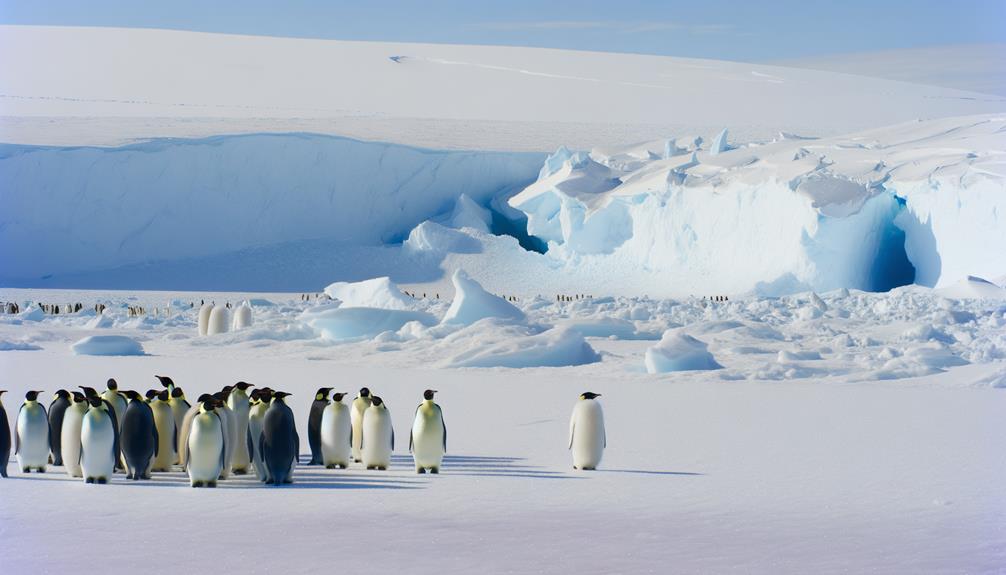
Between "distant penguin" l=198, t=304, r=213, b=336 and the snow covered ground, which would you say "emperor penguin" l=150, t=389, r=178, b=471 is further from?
"distant penguin" l=198, t=304, r=213, b=336

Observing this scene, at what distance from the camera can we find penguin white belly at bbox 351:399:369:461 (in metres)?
7.12

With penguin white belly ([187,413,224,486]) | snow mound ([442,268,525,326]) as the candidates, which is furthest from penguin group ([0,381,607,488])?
snow mound ([442,268,525,326])

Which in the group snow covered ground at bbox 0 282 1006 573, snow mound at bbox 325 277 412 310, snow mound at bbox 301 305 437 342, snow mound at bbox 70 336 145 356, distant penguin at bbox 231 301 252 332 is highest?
snow mound at bbox 325 277 412 310

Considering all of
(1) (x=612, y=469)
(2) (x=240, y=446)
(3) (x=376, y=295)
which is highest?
(3) (x=376, y=295)

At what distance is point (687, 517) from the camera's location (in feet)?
18.0

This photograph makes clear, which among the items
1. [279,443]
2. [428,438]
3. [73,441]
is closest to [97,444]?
[73,441]

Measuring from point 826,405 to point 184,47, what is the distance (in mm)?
42446

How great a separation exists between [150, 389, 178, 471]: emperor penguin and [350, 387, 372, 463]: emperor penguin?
96 centimetres

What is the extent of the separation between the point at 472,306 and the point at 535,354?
269 centimetres

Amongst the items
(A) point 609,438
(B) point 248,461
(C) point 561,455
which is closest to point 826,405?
(A) point 609,438

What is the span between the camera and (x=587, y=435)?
6.80 metres

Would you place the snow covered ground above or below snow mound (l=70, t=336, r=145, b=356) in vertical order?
below

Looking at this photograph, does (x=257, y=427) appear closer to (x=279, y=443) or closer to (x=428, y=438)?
(x=279, y=443)

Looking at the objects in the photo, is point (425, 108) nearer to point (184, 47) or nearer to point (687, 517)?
point (184, 47)
